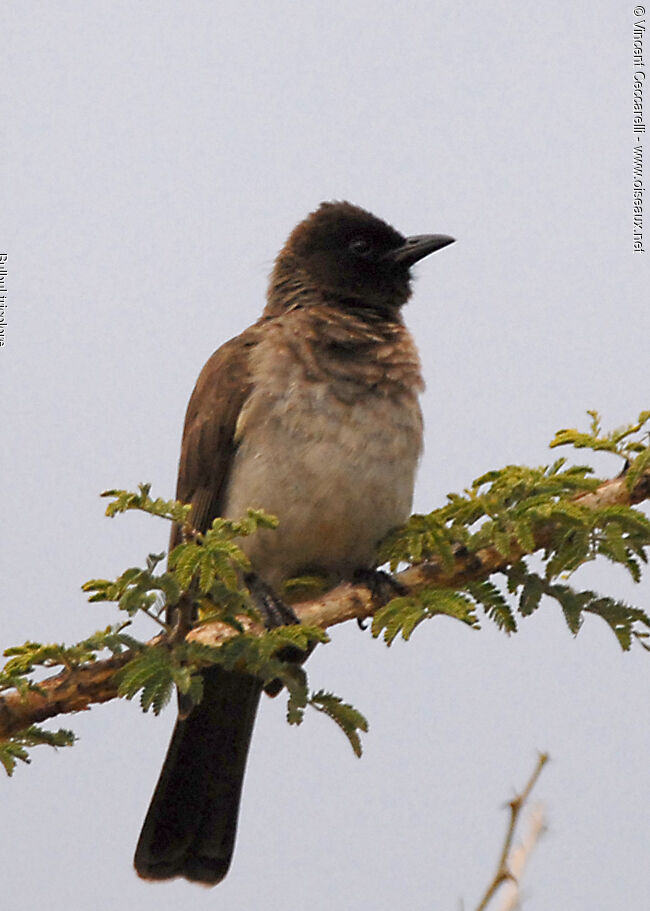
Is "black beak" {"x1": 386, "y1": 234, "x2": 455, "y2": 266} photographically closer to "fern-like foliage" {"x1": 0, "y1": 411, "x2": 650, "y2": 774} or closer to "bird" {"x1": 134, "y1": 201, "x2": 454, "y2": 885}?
"bird" {"x1": 134, "y1": 201, "x2": 454, "y2": 885}

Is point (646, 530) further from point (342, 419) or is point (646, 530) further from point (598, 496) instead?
point (342, 419)

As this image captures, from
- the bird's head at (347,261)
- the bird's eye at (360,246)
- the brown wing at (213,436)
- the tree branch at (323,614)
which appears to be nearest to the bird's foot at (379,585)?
the tree branch at (323,614)

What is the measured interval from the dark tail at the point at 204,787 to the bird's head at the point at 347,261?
185cm

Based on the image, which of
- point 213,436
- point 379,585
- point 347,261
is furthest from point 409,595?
point 347,261

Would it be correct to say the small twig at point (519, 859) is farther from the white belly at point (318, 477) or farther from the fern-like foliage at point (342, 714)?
the white belly at point (318, 477)

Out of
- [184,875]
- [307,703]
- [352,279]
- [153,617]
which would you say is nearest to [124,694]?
[153,617]

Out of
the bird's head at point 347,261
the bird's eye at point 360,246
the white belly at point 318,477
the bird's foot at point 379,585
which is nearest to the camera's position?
the bird's foot at point 379,585

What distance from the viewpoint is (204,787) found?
5.62 m

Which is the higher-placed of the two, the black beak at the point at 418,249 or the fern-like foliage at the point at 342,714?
the black beak at the point at 418,249

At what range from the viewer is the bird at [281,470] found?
5.20m

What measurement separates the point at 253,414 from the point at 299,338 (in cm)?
46

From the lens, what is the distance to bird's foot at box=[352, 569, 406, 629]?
184 inches

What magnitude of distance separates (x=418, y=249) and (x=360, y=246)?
29cm

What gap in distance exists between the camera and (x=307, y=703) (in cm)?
396
